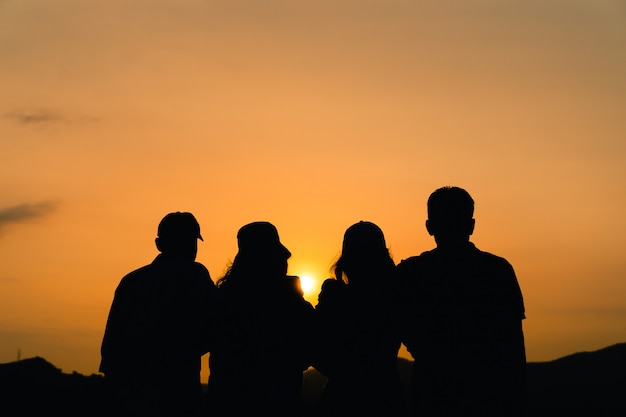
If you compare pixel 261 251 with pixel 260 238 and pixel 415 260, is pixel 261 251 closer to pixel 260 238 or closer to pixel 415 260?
pixel 260 238

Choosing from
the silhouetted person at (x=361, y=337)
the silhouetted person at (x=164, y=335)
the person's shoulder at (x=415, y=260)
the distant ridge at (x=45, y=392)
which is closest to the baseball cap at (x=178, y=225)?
the silhouetted person at (x=164, y=335)

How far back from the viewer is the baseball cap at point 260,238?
7148mm

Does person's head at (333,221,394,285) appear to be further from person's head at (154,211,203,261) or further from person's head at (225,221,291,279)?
person's head at (154,211,203,261)

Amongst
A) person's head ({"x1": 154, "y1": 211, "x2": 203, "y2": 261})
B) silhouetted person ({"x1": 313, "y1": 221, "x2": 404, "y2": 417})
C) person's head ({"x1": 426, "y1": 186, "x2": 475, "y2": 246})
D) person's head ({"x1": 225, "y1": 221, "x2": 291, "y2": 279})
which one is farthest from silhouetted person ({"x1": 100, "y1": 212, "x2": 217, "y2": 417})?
person's head ({"x1": 426, "y1": 186, "x2": 475, "y2": 246})

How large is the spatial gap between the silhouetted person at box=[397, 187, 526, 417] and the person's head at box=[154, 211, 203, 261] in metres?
2.66

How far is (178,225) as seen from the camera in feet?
26.6

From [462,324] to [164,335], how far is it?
307 cm

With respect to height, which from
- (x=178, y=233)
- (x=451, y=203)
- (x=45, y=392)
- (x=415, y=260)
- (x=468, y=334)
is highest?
(x=178, y=233)

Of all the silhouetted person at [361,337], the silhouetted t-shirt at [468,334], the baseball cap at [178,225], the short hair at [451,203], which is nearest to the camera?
the silhouetted t-shirt at [468,334]

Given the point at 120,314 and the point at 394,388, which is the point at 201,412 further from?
the point at 394,388

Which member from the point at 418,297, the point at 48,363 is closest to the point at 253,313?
the point at 418,297

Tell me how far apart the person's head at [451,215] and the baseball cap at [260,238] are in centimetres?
156

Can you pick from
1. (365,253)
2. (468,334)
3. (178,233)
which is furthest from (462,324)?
(178,233)

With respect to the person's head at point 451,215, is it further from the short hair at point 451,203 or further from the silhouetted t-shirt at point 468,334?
the silhouetted t-shirt at point 468,334
